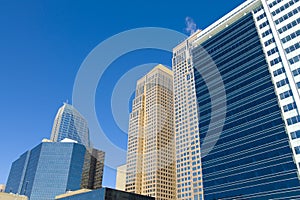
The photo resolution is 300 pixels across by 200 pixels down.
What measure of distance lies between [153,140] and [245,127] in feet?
270

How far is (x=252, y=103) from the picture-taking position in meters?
84.2

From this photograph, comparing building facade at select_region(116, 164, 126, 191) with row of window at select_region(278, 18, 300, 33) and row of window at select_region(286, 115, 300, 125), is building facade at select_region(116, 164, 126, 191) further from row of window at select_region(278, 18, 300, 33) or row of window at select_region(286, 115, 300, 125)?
row of window at select_region(278, 18, 300, 33)

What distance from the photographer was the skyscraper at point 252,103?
69.7 metres

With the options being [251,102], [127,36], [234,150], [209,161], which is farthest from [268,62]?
[127,36]

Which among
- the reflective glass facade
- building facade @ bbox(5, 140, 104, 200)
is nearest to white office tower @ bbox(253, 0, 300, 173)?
the reflective glass facade

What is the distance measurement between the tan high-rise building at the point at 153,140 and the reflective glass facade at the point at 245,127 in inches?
2142

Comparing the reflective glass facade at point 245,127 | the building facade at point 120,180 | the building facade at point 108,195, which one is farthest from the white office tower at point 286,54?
the building facade at point 120,180

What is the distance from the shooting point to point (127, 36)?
25.5m

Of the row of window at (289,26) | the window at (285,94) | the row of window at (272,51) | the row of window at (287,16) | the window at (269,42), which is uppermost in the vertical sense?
the row of window at (287,16)

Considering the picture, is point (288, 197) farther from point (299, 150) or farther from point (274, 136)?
point (274, 136)

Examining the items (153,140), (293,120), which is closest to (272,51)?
(293,120)

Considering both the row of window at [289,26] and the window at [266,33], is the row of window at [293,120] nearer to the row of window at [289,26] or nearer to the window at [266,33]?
the row of window at [289,26]

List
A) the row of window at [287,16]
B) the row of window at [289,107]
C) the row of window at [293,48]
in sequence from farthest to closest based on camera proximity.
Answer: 1. the row of window at [287,16]
2. the row of window at [293,48]
3. the row of window at [289,107]

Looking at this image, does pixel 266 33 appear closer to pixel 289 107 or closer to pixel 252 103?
pixel 252 103
